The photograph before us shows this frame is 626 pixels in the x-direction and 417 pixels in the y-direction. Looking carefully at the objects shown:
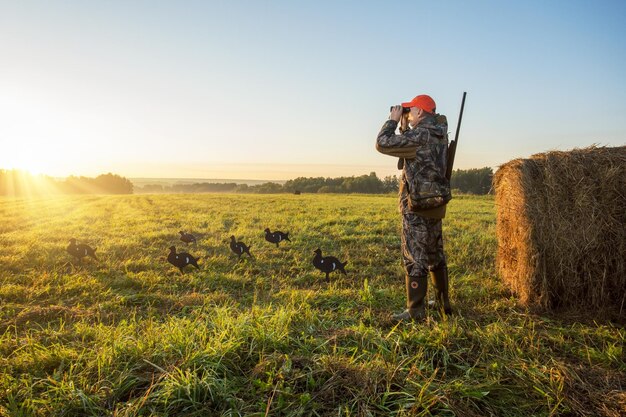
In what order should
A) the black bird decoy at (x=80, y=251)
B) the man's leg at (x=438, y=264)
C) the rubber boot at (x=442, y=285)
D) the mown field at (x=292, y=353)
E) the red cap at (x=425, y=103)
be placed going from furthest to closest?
the black bird decoy at (x=80, y=251) < the rubber boot at (x=442, y=285) < the man's leg at (x=438, y=264) < the red cap at (x=425, y=103) < the mown field at (x=292, y=353)

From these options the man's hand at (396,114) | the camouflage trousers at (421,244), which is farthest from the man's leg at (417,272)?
the man's hand at (396,114)

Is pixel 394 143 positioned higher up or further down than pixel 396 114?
further down

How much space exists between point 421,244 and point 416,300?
0.76m

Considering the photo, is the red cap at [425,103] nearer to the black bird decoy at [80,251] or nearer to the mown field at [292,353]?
the mown field at [292,353]

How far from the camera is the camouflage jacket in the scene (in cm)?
459

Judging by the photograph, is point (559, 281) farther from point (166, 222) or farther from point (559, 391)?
point (166, 222)

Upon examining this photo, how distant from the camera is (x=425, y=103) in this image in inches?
185

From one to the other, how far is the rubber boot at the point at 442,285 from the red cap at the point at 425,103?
2186 mm

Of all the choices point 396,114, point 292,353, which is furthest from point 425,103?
point 292,353

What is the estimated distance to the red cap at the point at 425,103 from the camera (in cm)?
470

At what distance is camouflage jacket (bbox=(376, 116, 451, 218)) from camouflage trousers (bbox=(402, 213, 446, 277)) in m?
0.17

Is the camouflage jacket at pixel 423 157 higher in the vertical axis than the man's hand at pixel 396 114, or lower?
lower

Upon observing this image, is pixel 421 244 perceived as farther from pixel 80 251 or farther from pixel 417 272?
pixel 80 251

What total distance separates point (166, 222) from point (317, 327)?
1279 cm
